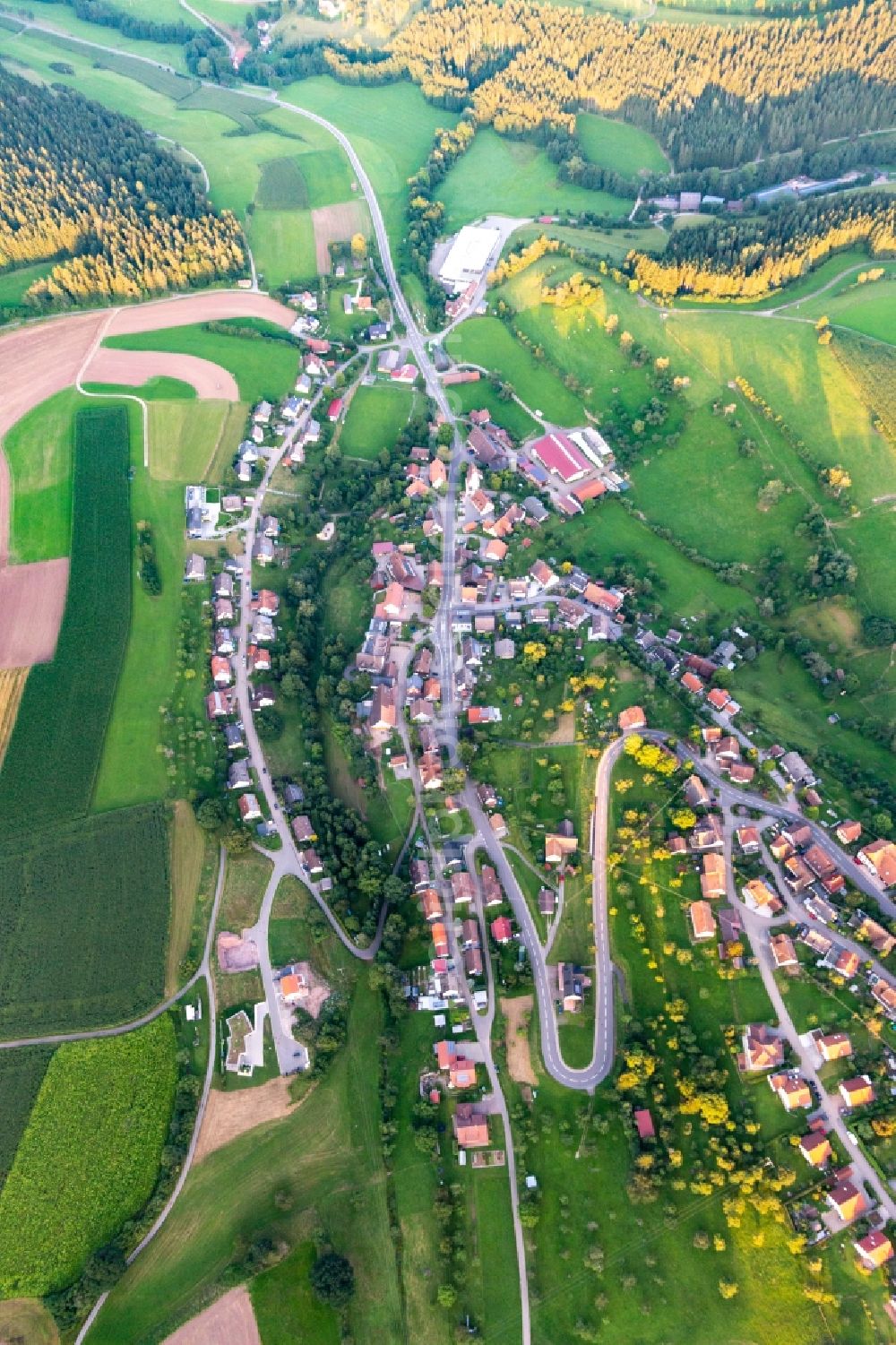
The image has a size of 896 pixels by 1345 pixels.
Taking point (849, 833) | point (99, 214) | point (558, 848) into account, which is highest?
point (99, 214)

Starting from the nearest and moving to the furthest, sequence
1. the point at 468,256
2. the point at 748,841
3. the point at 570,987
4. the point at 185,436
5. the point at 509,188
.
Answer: the point at 570,987
the point at 748,841
the point at 185,436
the point at 468,256
the point at 509,188

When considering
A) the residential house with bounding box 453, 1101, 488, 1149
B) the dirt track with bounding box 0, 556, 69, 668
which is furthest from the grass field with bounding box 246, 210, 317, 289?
the residential house with bounding box 453, 1101, 488, 1149

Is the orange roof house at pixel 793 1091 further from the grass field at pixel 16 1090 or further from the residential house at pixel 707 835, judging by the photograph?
the grass field at pixel 16 1090

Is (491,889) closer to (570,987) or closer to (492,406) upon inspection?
(570,987)

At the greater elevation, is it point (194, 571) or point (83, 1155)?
point (194, 571)

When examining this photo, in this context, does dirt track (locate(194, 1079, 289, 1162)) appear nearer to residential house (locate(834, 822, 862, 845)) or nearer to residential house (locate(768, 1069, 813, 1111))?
residential house (locate(768, 1069, 813, 1111))

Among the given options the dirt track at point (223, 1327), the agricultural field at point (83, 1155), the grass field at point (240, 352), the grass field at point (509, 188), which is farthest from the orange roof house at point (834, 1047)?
the grass field at point (509, 188)

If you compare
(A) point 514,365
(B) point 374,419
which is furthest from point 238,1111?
(A) point 514,365
